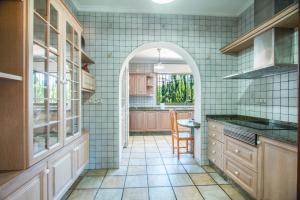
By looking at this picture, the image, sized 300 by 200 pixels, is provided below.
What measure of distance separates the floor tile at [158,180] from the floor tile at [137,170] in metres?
0.21

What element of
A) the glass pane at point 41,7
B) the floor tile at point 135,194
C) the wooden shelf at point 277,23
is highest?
the wooden shelf at point 277,23

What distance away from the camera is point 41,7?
1505 millimetres

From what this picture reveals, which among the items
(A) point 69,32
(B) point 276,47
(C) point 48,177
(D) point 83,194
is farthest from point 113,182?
(B) point 276,47


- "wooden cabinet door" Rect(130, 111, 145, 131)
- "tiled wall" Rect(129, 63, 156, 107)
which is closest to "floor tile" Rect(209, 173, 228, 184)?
"wooden cabinet door" Rect(130, 111, 145, 131)

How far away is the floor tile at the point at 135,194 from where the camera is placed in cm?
214

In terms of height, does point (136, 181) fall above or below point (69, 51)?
below

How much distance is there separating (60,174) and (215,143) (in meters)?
2.22

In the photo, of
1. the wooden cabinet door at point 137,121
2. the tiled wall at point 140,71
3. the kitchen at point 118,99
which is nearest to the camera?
the kitchen at point 118,99

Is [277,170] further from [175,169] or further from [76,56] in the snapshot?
[76,56]

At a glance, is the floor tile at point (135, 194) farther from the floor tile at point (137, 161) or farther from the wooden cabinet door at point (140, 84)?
the wooden cabinet door at point (140, 84)

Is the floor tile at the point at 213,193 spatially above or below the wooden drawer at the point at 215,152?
below

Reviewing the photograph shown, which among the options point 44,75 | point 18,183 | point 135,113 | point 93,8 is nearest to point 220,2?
point 93,8

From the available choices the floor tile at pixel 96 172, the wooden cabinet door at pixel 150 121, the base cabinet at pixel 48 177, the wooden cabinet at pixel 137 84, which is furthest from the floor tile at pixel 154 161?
the wooden cabinet at pixel 137 84

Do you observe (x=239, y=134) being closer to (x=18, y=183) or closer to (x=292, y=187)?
(x=292, y=187)
